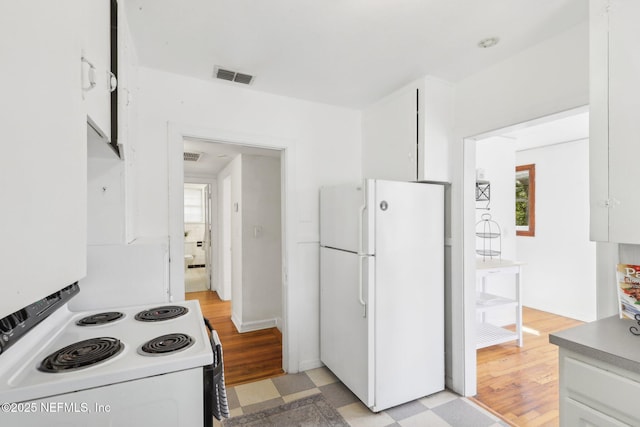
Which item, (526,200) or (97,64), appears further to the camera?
(526,200)

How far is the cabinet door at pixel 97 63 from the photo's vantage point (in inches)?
35.2

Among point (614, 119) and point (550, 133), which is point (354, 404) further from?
point (550, 133)

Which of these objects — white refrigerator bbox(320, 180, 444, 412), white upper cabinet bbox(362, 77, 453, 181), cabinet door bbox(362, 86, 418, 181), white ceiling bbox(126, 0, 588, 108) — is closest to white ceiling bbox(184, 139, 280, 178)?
white ceiling bbox(126, 0, 588, 108)

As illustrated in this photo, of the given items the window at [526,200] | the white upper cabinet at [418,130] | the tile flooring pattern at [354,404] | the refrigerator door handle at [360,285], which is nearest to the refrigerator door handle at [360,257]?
the refrigerator door handle at [360,285]

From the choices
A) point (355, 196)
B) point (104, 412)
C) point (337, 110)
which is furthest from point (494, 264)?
point (104, 412)

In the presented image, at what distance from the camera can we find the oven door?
1.10m

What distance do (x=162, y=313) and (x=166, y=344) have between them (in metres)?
0.43

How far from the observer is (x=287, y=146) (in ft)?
8.73

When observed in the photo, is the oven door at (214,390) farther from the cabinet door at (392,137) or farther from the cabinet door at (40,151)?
the cabinet door at (392,137)

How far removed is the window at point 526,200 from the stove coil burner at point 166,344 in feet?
16.2

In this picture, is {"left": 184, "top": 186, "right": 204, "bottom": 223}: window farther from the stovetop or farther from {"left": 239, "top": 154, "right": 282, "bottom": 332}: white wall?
the stovetop

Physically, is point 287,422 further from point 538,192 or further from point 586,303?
point 538,192

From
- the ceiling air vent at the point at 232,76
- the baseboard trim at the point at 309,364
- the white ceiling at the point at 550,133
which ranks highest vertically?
the ceiling air vent at the point at 232,76

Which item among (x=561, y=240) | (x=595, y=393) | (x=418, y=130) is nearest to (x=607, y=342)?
(x=595, y=393)
